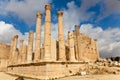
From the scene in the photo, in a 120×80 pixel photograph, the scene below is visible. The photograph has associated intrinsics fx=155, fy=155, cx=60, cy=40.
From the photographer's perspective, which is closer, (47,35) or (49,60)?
(49,60)

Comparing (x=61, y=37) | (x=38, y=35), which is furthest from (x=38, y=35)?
(x=61, y=37)

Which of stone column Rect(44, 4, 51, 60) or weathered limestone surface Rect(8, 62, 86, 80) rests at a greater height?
stone column Rect(44, 4, 51, 60)

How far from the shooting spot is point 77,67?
2262 centimetres

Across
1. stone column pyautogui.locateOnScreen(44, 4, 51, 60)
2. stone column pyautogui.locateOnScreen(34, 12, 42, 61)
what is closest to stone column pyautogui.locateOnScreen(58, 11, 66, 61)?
stone column pyautogui.locateOnScreen(44, 4, 51, 60)

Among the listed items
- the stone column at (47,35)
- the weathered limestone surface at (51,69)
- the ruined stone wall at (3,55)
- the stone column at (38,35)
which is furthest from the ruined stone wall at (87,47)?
the ruined stone wall at (3,55)

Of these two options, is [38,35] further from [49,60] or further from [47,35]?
[49,60]

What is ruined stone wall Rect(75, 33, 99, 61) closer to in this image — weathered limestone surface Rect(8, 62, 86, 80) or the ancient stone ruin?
the ancient stone ruin

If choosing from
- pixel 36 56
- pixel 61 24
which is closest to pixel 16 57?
pixel 36 56

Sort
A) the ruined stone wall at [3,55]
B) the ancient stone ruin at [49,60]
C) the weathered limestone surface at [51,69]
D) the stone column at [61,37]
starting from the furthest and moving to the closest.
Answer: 1. the ruined stone wall at [3,55]
2. the stone column at [61,37]
3. the ancient stone ruin at [49,60]
4. the weathered limestone surface at [51,69]

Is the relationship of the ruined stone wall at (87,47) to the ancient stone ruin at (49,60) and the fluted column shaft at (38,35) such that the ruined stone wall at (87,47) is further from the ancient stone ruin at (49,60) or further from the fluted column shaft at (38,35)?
the fluted column shaft at (38,35)

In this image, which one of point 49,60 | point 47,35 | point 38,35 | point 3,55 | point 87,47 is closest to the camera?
point 49,60

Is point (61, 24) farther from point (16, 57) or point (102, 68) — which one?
point (16, 57)

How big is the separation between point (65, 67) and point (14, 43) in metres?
18.3

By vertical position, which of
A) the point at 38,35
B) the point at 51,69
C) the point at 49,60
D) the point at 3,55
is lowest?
the point at 51,69
